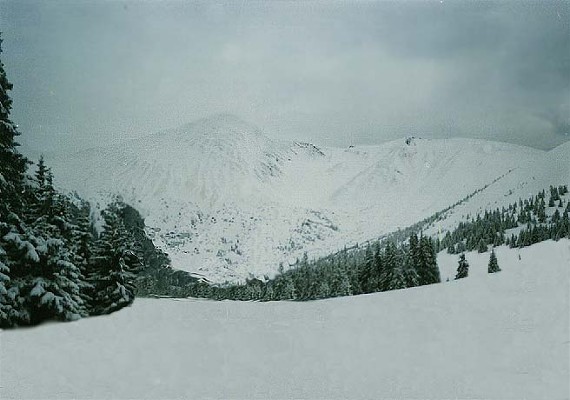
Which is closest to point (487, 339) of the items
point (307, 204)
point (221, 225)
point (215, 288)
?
point (215, 288)

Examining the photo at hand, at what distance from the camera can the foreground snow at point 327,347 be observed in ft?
16.8

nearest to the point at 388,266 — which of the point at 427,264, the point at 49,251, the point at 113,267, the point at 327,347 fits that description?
the point at 427,264

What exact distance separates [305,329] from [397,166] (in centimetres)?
1027

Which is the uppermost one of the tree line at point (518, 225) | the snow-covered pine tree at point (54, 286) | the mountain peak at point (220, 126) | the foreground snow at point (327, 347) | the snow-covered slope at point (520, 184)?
the mountain peak at point (220, 126)

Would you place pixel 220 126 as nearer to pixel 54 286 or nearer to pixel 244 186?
pixel 244 186

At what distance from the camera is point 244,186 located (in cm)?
1084

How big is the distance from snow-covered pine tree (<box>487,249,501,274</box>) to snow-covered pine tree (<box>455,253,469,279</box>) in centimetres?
51

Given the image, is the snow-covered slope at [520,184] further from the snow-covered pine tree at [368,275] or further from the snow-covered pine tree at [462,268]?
the snow-covered pine tree at [368,275]

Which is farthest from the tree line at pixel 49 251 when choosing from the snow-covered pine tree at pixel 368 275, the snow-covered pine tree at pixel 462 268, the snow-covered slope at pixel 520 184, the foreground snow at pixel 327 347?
the snow-covered slope at pixel 520 184

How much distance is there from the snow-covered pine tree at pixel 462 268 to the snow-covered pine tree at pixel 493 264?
51 centimetres

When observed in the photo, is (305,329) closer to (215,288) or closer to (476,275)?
(215,288)

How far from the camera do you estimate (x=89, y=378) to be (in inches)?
219

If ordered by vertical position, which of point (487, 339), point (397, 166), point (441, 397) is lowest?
point (441, 397)

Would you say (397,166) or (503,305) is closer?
(503,305)
